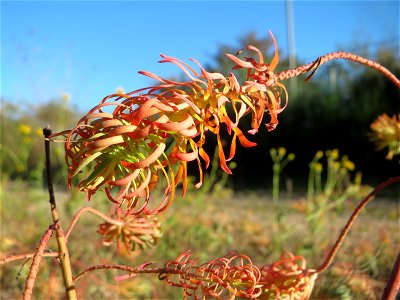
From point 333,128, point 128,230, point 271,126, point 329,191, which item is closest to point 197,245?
point 329,191

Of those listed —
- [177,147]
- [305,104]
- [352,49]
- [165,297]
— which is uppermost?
[352,49]

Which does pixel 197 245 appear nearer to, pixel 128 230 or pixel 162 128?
pixel 128 230

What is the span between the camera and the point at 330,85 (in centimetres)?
707

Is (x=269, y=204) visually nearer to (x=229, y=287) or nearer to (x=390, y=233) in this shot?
(x=390, y=233)

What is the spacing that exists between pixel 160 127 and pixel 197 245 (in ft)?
6.58

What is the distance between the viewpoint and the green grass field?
1.43m

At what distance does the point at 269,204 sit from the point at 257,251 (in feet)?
5.66

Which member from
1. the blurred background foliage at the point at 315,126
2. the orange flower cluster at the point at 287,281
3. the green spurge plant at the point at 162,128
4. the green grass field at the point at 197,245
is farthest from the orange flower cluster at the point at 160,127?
the blurred background foliage at the point at 315,126

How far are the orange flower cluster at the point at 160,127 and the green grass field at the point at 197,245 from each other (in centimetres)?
68

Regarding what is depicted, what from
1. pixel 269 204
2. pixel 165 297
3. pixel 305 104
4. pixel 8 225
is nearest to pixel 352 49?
pixel 305 104

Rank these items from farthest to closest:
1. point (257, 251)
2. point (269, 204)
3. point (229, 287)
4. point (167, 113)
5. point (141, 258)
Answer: point (269, 204) < point (257, 251) < point (141, 258) < point (229, 287) < point (167, 113)

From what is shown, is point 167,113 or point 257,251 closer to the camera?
point 167,113

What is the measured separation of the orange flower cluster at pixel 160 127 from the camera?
0.35 meters

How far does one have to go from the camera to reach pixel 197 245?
2311 millimetres
